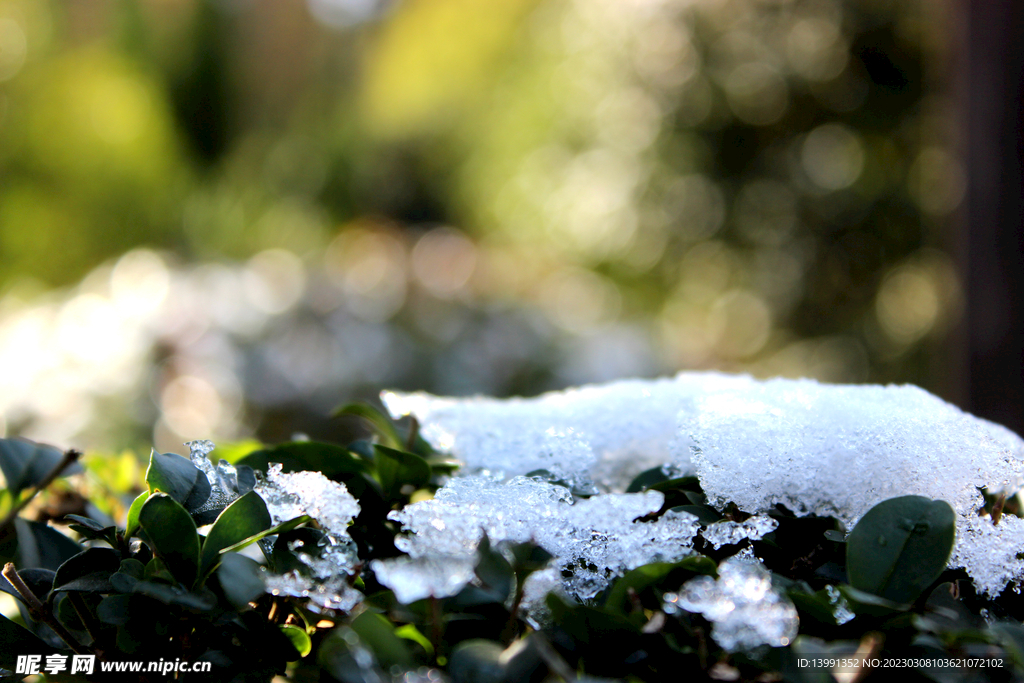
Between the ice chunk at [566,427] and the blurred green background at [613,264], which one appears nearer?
the ice chunk at [566,427]

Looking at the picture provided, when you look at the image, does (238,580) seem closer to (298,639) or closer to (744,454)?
(298,639)

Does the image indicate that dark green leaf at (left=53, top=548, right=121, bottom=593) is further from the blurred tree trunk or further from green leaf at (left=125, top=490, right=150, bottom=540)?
the blurred tree trunk

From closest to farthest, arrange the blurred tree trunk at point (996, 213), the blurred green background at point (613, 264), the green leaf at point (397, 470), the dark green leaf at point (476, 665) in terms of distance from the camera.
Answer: the dark green leaf at point (476, 665) → the green leaf at point (397, 470) → the blurred tree trunk at point (996, 213) → the blurred green background at point (613, 264)

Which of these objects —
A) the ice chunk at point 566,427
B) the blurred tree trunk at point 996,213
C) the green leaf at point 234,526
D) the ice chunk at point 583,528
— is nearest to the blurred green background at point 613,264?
the blurred tree trunk at point 996,213

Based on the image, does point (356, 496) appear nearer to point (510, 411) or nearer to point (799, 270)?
point (510, 411)

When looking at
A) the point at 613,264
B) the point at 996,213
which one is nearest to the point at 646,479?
the point at 996,213

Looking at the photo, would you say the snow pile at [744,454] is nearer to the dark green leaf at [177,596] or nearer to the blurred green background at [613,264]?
the dark green leaf at [177,596]
